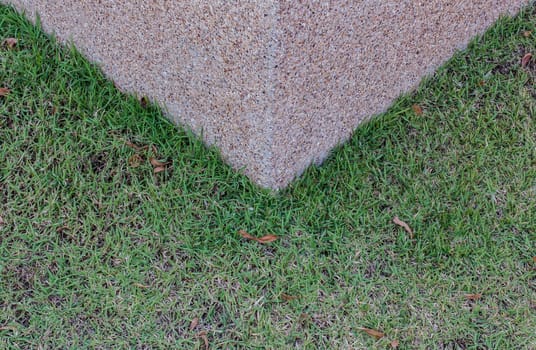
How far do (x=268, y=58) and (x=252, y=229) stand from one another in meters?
0.81

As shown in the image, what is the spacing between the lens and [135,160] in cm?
294

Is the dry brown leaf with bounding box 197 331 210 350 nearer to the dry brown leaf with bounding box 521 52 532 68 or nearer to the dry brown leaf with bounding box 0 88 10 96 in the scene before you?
the dry brown leaf with bounding box 0 88 10 96

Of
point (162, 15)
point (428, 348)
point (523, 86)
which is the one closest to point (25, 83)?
point (162, 15)

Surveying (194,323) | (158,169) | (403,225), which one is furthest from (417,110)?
(194,323)

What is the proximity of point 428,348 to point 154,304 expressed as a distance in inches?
43.9

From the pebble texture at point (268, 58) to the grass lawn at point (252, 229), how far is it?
12 cm

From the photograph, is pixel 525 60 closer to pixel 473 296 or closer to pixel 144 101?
pixel 473 296

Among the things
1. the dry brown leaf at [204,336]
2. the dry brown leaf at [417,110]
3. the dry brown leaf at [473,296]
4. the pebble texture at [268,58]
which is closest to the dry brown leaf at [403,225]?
the dry brown leaf at [473,296]

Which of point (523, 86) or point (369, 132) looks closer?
point (369, 132)

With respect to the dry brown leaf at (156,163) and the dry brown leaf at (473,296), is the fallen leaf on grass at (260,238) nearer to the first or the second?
the dry brown leaf at (156,163)

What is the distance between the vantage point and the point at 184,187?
2.85 meters

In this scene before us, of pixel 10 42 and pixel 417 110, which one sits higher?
pixel 10 42

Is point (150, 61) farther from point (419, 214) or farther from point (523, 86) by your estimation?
point (523, 86)

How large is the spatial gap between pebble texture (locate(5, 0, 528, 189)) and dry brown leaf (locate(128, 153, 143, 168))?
259 millimetres
